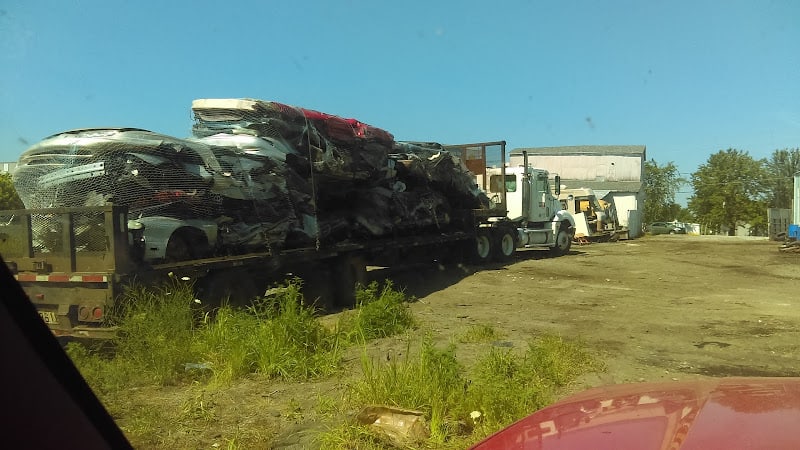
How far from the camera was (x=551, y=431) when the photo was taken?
2.39 metres

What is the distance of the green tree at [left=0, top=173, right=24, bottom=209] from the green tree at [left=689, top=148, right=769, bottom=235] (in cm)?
7219

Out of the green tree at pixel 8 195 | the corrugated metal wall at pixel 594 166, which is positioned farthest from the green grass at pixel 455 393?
the corrugated metal wall at pixel 594 166

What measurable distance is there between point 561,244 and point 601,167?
114ft

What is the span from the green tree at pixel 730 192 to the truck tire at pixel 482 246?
5732 cm

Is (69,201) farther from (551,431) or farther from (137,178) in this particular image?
(551,431)

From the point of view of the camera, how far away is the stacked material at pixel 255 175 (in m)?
7.39

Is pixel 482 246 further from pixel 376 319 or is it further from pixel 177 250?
pixel 177 250

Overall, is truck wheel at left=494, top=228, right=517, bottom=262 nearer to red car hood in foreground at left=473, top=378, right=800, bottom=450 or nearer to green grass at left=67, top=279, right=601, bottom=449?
green grass at left=67, top=279, right=601, bottom=449

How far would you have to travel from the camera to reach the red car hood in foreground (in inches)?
78.9

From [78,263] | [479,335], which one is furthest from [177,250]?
[479,335]

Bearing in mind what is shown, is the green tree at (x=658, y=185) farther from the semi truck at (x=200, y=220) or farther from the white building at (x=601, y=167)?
the semi truck at (x=200, y=220)

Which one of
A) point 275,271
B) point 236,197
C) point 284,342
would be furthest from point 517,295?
point 284,342

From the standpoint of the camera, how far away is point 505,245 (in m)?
21.2

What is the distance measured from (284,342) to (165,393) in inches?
52.4
